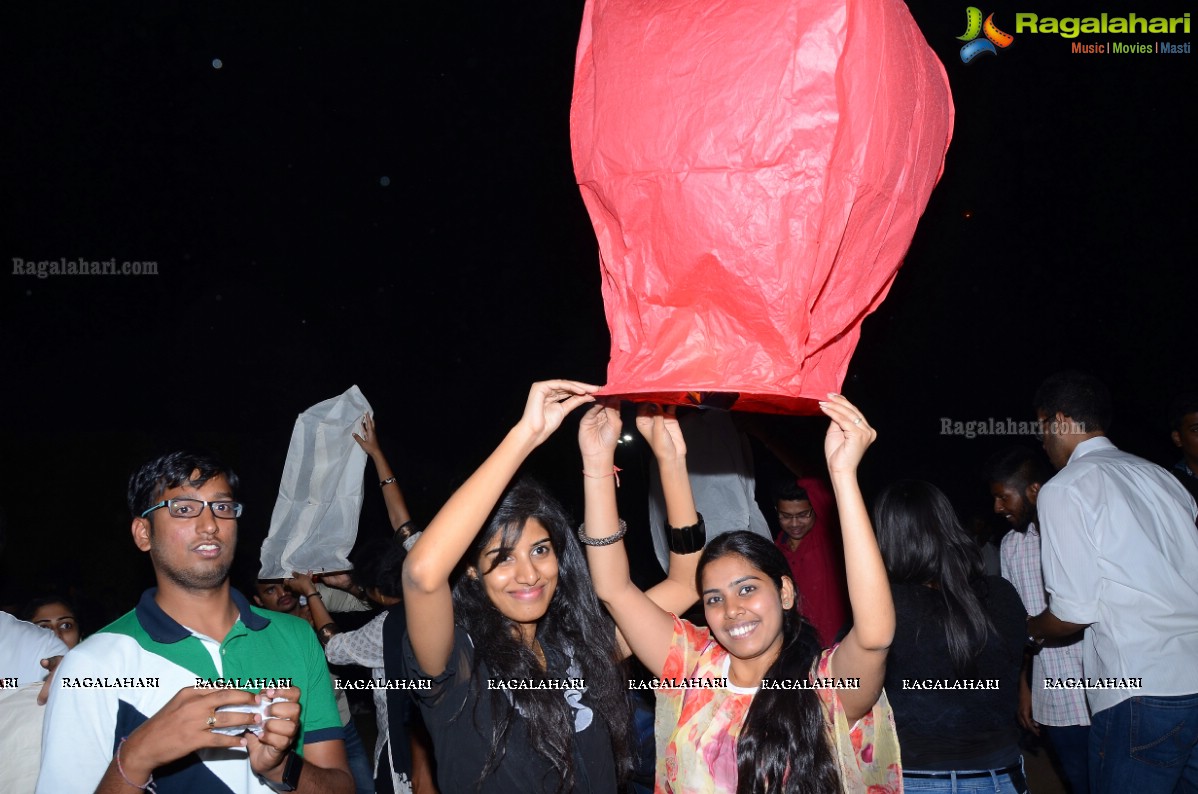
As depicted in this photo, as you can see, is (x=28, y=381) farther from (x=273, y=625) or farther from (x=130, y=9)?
(x=273, y=625)

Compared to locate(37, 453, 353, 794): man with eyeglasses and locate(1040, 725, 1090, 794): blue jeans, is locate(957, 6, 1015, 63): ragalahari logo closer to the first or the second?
locate(1040, 725, 1090, 794): blue jeans

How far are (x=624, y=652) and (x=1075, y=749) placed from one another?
6.13 feet

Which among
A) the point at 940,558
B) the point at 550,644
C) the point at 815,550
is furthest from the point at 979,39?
the point at 550,644

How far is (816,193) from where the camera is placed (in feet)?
4.23

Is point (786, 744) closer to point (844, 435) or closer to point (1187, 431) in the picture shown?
point (844, 435)

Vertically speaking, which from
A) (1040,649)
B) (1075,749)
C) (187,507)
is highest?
(187,507)

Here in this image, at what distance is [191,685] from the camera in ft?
5.23

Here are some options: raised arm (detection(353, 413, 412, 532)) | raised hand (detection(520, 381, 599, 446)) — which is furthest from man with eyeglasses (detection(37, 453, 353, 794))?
raised arm (detection(353, 413, 412, 532))

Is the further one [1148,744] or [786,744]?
[1148,744]

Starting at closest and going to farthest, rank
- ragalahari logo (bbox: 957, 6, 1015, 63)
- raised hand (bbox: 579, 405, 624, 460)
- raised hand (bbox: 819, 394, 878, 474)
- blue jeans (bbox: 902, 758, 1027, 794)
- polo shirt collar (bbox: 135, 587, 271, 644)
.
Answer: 1. raised hand (bbox: 819, 394, 878, 474)
2. polo shirt collar (bbox: 135, 587, 271, 644)
3. raised hand (bbox: 579, 405, 624, 460)
4. blue jeans (bbox: 902, 758, 1027, 794)
5. ragalahari logo (bbox: 957, 6, 1015, 63)

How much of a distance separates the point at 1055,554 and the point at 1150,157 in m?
3.18

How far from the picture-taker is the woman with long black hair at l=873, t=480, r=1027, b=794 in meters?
2.12

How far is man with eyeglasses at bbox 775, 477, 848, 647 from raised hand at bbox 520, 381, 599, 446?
183 centimetres

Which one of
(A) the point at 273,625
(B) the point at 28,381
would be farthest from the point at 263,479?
(A) the point at 273,625
